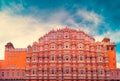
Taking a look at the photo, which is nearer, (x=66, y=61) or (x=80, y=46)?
(x=66, y=61)

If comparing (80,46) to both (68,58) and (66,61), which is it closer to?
(68,58)

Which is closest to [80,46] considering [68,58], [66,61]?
[68,58]

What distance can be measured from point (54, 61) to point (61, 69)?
7.87ft

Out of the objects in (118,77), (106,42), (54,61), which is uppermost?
(106,42)

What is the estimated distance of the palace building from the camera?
55938 mm

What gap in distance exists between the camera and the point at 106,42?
194 ft

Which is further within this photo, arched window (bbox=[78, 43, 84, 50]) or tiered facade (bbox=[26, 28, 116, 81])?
arched window (bbox=[78, 43, 84, 50])

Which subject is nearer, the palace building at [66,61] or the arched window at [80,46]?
the palace building at [66,61]

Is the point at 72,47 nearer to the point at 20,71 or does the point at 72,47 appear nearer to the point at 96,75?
the point at 96,75

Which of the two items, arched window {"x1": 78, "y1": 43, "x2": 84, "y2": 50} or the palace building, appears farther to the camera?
arched window {"x1": 78, "y1": 43, "x2": 84, "y2": 50}

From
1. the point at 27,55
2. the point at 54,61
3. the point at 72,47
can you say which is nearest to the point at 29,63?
the point at 27,55

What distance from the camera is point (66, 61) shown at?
56469 millimetres

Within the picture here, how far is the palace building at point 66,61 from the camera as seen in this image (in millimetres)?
55938

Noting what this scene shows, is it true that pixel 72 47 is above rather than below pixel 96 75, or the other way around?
above
